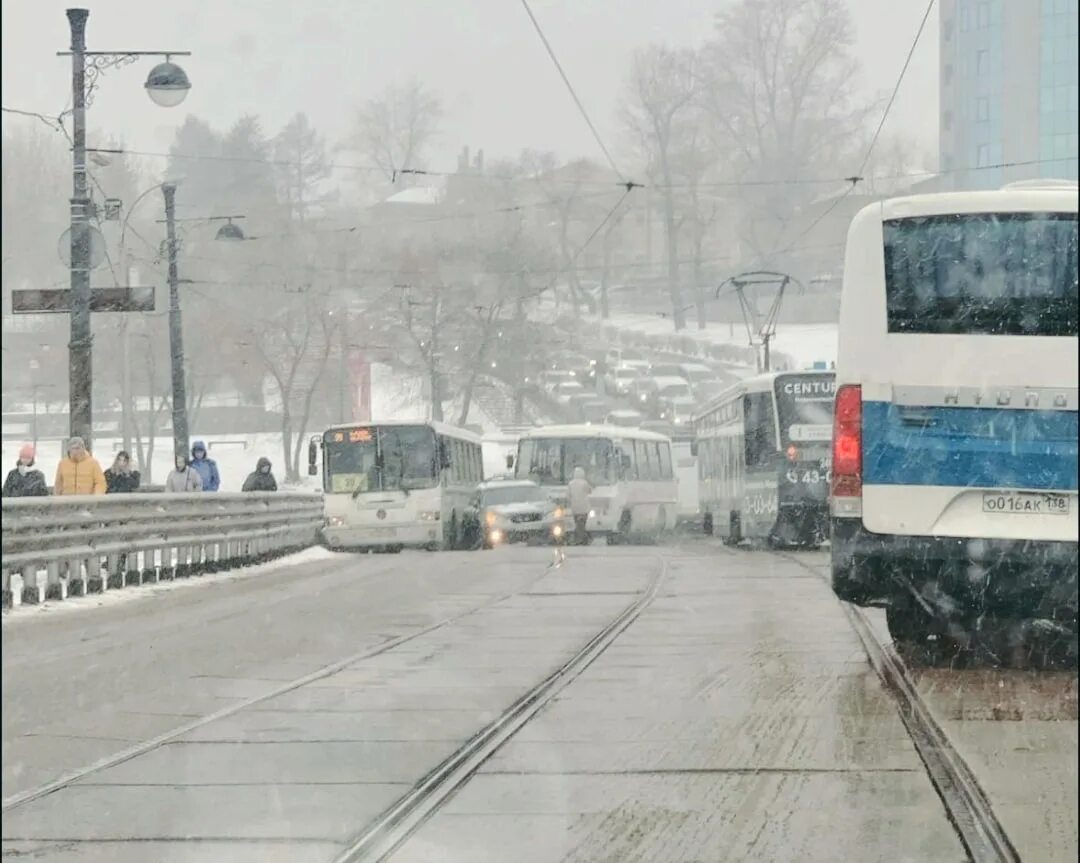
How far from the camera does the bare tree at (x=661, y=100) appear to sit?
1066cm

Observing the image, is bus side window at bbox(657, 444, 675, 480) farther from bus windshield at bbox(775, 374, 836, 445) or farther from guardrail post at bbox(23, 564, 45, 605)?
guardrail post at bbox(23, 564, 45, 605)

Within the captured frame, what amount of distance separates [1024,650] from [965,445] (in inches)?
184

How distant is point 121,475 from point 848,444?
1182cm

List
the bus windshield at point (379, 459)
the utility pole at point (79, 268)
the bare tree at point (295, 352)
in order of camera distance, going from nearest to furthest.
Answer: the utility pole at point (79, 268) < the bare tree at point (295, 352) < the bus windshield at point (379, 459)

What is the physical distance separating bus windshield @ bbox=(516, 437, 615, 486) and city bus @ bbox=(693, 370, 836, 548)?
7.20 metres

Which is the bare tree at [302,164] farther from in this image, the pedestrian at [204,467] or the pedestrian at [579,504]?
the pedestrian at [579,504]

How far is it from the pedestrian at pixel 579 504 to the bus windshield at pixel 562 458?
992 mm

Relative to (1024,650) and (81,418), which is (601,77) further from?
(81,418)

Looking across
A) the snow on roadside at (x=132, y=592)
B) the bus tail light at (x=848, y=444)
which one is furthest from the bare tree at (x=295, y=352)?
the bus tail light at (x=848, y=444)

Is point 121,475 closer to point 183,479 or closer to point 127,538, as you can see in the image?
point 127,538

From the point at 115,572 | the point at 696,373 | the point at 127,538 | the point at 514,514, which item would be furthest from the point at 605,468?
the point at 115,572

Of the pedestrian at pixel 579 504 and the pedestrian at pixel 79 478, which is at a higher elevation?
the pedestrian at pixel 79 478

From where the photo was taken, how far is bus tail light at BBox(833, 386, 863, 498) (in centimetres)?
812

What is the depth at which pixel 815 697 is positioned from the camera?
9.16 m
